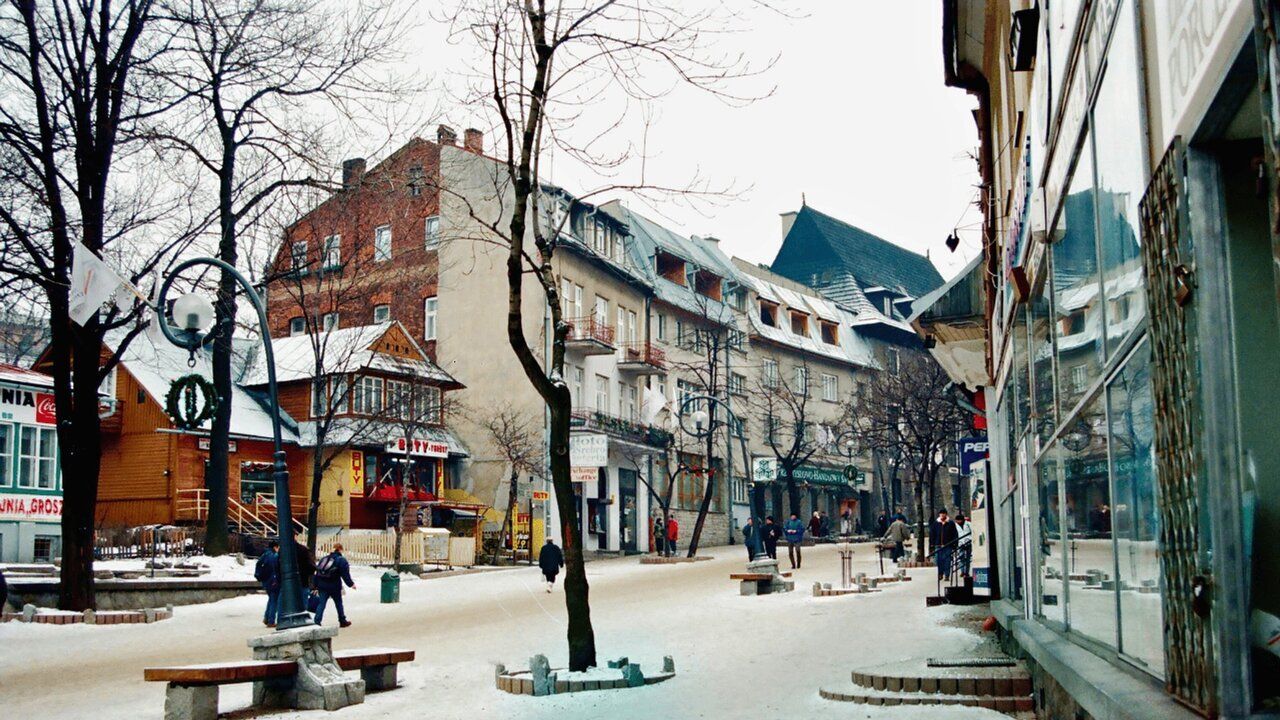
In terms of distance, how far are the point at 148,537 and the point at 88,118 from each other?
15266mm

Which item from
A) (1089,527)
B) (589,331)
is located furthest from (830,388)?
(1089,527)

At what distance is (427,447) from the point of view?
160 feet

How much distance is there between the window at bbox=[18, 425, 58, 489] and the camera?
39719 millimetres

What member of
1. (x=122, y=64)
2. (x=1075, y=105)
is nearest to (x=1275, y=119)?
(x=1075, y=105)

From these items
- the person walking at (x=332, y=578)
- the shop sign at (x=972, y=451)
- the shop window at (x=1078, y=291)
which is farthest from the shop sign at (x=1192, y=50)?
the person walking at (x=332, y=578)

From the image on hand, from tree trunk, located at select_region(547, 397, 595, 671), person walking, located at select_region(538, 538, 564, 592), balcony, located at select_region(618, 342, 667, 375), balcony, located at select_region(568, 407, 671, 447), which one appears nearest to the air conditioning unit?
tree trunk, located at select_region(547, 397, 595, 671)

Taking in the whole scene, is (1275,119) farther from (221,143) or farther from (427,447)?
(427,447)

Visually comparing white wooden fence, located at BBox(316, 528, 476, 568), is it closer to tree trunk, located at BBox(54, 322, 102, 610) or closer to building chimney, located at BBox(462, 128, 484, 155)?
tree trunk, located at BBox(54, 322, 102, 610)

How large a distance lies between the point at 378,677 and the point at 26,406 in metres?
30.0

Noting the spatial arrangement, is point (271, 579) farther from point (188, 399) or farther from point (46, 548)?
point (46, 548)

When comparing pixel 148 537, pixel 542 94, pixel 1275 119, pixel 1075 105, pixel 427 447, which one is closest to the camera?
pixel 1275 119

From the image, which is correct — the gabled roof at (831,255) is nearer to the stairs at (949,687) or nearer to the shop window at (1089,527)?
the stairs at (949,687)

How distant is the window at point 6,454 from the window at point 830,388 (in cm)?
4371

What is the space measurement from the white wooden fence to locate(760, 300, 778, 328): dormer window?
105 ft
